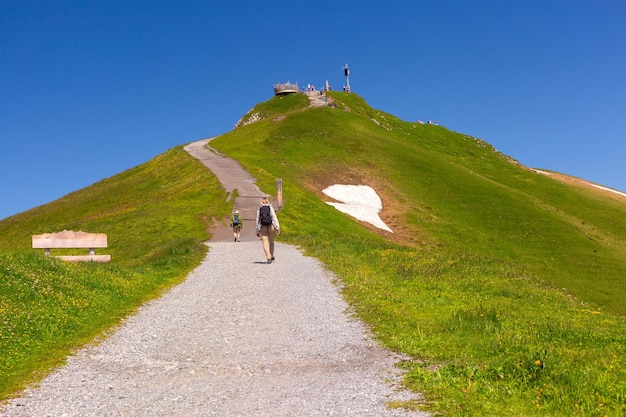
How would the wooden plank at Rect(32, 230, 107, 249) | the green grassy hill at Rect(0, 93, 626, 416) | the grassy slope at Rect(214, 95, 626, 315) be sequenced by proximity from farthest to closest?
the grassy slope at Rect(214, 95, 626, 315)
the wooden plank at Rect(32, 230, 107, 249)
the green grassy hill at Rect(0, 93, 626, 416)

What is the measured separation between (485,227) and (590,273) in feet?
46.1

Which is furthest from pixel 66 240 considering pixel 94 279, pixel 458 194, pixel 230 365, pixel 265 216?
pixel 458 194

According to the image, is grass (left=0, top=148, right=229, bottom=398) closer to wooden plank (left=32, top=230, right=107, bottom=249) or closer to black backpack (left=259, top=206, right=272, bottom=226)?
wooden plank (left=32, top=230, right=107, bottom=249)

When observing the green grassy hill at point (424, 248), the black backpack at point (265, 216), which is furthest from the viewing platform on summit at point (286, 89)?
the black backpack at point (265, 216)

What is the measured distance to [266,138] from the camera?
A: 89438 mm

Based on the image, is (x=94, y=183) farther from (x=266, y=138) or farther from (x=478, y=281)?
(x=478, y=281)

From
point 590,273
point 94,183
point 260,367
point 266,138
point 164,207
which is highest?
point 266,138

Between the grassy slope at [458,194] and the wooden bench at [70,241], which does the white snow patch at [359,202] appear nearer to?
the grassy slope at [458,194]

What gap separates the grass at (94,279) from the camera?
12828mm

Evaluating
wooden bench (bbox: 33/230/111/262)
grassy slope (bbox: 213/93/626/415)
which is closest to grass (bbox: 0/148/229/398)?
wooden bench (bbox: 33/230/111/262)

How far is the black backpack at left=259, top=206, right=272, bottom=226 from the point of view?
2903 centimetres

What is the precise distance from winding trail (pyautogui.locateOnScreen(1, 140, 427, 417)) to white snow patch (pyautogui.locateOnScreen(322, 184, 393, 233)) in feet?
133

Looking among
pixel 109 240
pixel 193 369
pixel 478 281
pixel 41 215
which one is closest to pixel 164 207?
pixel 109 240

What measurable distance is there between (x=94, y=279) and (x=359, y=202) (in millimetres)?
49503
